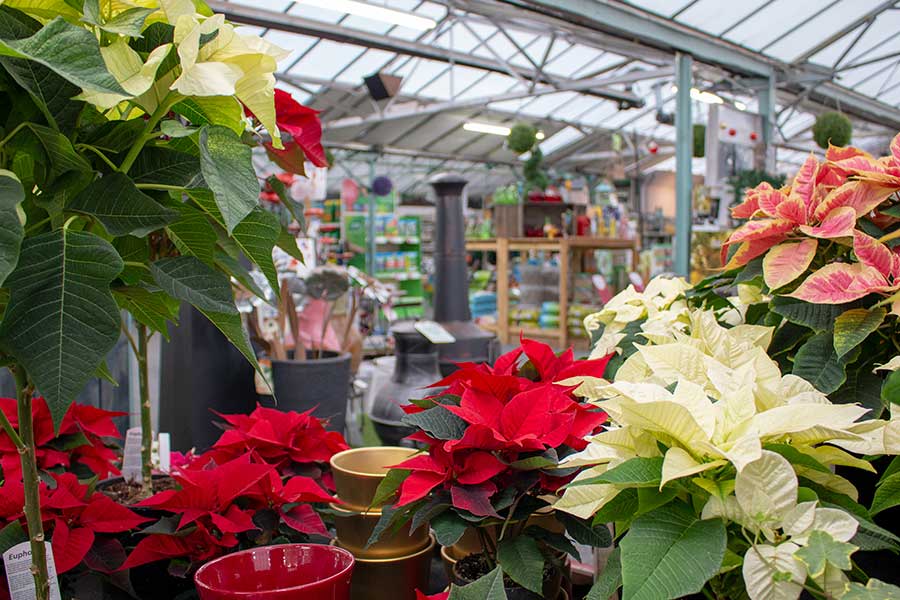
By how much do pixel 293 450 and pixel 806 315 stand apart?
0.67m

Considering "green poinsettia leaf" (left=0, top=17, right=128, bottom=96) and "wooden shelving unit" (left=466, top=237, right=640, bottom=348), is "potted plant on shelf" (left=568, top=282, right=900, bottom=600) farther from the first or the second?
"wooden shelving unit" (left=466, top=237, right=640, bottom=348)

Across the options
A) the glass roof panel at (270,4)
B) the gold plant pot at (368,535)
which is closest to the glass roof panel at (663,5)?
the glass roof panel at (270,4)

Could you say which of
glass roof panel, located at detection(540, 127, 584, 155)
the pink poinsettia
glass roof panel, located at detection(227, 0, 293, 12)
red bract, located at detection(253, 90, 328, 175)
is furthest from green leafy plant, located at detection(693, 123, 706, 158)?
glass roof panel, located at detection(540, 127, 584, 155)

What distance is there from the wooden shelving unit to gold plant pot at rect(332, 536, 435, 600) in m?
5.32

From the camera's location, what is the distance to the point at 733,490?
542mm

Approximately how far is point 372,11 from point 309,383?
3.93 metres

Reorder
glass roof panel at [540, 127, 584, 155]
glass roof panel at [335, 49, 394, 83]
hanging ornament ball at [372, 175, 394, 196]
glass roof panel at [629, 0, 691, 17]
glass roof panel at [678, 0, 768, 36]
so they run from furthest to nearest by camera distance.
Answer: glass roof panel at [540, 127, 584, 155], hanging ornament ball at [372, 175, 394, 196], glass roof panel at [335, 49, 394, 83], glass roof panel at [678, 0, 768, 36], glass roof panel at [629, 0, 691, 17]

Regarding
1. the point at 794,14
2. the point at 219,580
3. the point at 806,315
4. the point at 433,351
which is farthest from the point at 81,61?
the point at 794,14

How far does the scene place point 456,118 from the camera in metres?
12.2

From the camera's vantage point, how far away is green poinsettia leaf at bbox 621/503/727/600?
1.61 ft

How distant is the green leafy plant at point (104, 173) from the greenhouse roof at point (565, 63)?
168 inches

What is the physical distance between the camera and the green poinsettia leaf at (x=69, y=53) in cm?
51

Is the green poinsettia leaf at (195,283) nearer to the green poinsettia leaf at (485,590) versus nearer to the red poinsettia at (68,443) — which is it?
the green poinsettia leaf at (485,590)

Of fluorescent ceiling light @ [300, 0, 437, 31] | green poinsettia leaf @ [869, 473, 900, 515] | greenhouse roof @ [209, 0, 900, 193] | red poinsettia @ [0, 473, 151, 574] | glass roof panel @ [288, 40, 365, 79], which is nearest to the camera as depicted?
green poinsettia leaf @ [869, 473, 900, 515]
